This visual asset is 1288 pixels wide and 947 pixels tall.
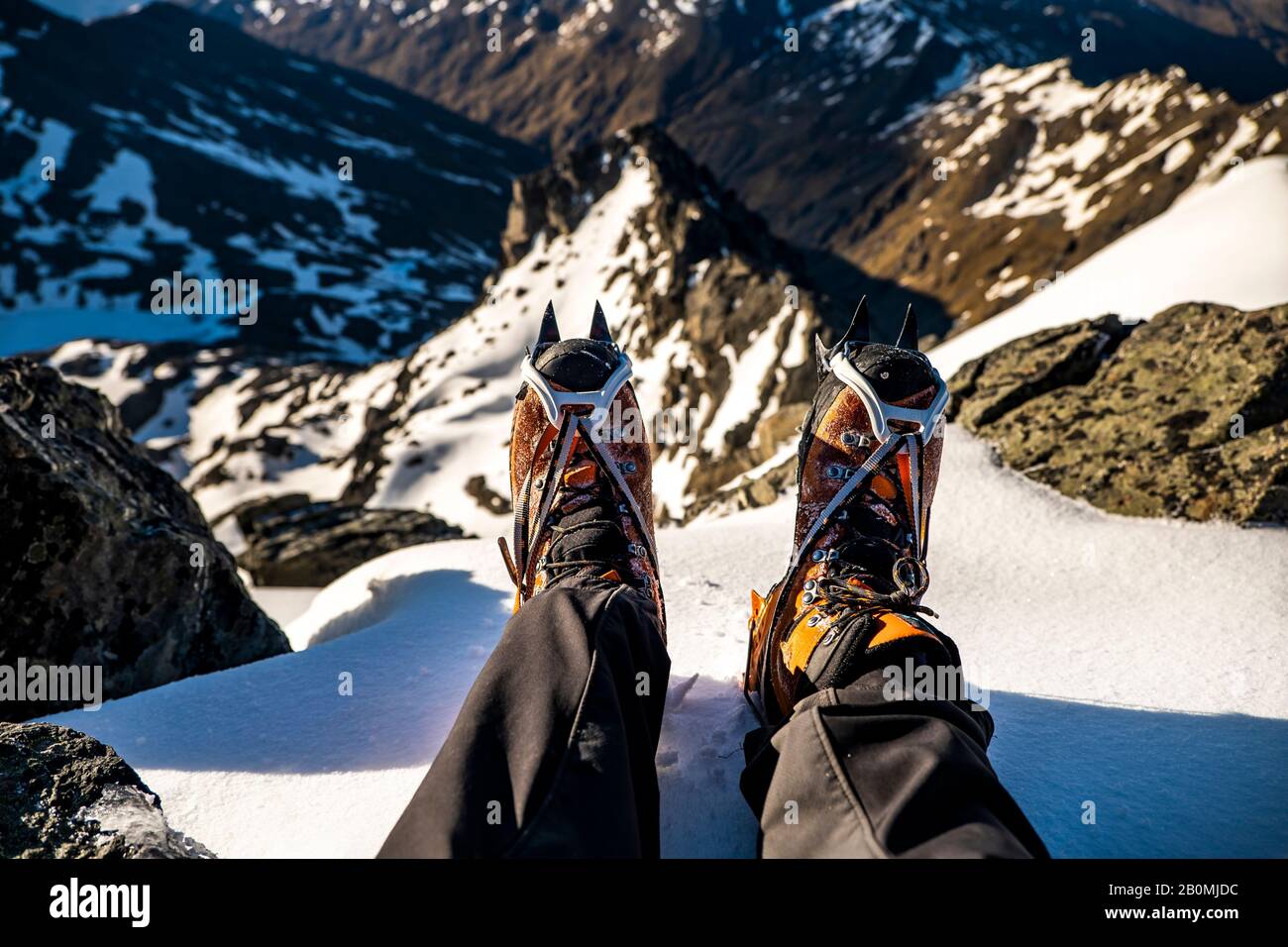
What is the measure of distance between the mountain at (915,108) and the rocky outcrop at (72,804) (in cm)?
1486

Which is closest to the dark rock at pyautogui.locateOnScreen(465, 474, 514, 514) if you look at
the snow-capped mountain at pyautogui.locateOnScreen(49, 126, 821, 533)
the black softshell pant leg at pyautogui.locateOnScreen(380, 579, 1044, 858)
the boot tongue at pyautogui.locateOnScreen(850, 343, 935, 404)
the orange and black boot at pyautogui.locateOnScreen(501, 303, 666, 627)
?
the snow-capped mountain at pyautogui.locateOnScreen(49, 126, 821, 533)

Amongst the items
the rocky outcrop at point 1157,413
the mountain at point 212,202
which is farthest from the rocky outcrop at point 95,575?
the mountain at point 212,202

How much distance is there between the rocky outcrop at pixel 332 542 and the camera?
12094mm

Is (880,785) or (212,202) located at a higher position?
(212,202)

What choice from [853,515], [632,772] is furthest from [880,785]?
[853,515]

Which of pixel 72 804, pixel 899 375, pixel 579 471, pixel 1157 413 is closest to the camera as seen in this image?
pixel 72 804

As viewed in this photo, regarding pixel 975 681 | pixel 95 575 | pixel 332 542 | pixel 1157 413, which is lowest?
pixel 332 542

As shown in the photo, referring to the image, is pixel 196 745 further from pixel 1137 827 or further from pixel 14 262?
pixel 14 262

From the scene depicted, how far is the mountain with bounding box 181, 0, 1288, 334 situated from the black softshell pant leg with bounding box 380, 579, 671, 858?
1404cm

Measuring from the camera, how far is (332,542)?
12.9 metres

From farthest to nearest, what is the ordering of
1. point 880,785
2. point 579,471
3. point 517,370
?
point 517,370 < point 579,471 < point 880,785

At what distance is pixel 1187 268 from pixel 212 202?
108 m

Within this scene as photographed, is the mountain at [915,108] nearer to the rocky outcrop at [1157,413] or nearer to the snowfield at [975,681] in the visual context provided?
the rocky outcrop at [1157,413]

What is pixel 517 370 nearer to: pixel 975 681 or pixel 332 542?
pixel 332 542
